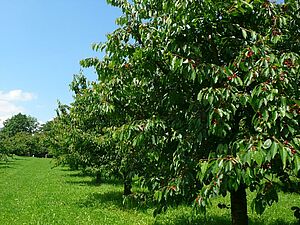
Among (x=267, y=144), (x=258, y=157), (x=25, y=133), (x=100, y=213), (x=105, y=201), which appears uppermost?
(x=25, y=133)

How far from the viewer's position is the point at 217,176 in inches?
143

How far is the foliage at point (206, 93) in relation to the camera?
3.67 metres

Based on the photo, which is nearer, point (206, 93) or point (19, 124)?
point (206, 93)

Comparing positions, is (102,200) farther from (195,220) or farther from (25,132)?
(25,132)

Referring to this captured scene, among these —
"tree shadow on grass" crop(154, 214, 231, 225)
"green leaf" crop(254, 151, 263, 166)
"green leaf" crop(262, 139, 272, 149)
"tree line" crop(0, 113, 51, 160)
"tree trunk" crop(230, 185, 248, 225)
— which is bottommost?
"tree shadow on grass" crop(154, 214, 231, 225)

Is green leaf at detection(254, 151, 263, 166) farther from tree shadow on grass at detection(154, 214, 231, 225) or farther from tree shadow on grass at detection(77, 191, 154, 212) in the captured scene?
tree shadow on grass at detection(77, 191, 154, 212)

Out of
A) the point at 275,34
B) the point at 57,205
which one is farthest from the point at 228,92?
the point at 57,205

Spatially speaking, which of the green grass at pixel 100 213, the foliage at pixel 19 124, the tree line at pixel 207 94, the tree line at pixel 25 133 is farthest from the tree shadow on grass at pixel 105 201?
the foliage at pixel 19 124

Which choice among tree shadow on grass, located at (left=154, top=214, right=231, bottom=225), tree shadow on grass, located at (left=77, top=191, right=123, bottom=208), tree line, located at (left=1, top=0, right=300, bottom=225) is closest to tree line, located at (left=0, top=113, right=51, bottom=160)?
tree shadow on grass, located at (left=77, top=191, right=123, bottom=208)

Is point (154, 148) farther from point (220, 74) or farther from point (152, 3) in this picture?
point (152, 3)

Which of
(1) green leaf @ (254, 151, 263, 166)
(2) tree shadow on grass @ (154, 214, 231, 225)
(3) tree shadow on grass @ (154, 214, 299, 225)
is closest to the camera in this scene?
(1) green leaf @ (254, 151, 263, 166)

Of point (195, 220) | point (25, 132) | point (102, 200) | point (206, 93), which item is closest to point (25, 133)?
point (25, 132)

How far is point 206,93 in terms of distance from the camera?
3910 mm

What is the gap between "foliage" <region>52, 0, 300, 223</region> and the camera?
367 centimetres
